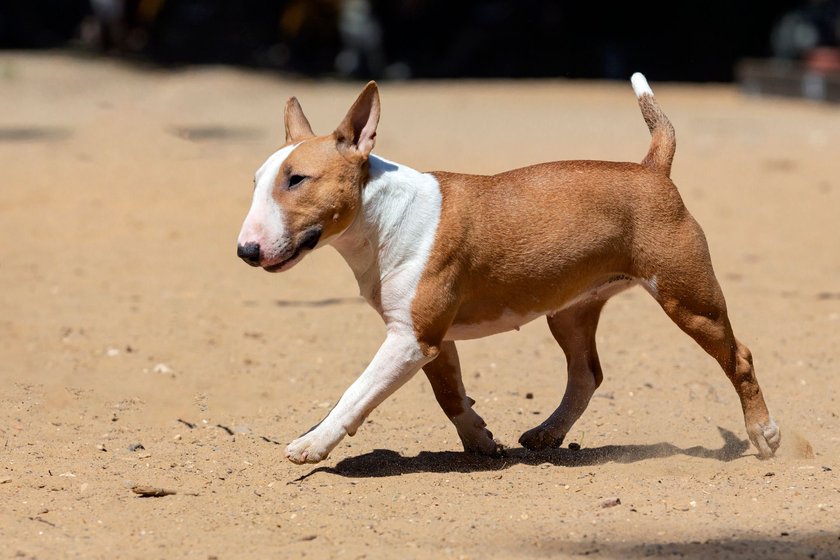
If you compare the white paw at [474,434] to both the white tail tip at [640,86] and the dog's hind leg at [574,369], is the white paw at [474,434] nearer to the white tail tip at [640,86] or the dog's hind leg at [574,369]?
the dog's hind leg at [574,369]

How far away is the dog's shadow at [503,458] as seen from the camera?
18.7ft

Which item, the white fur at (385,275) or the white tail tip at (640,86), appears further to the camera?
the white tail tip at (640,86)

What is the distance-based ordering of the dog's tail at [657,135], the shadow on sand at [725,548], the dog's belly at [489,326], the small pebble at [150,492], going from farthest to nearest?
the dog's tail at [657,135], the dog's belly at [489,326], the small pebble at [150,492], the shadow on sand at [725,548]

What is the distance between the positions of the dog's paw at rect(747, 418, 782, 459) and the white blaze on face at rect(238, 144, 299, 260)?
2396 mm

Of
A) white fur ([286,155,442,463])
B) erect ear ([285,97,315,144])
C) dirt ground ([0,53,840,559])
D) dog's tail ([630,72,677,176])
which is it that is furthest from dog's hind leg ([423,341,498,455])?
dog's tail ([630,72,677,176])

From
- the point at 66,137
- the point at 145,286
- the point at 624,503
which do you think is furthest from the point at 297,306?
the point at 66,137

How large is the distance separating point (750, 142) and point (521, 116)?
3600mm

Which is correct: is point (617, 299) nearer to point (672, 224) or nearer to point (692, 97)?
point (672, 224)

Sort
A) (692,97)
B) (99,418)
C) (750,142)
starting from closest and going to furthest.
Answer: (99,418) → (750,142) → (692,97)

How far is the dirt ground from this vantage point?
481 centimetres

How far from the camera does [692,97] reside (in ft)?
68.4

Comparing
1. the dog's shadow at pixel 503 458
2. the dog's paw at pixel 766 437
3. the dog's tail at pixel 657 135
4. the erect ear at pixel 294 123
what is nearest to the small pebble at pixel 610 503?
the dog's shadow at pixel 503 458

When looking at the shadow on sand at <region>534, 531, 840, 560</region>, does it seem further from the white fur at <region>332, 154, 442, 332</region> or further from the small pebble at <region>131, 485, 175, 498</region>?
the small pebble at <region>131, 485, 175, 498</region>

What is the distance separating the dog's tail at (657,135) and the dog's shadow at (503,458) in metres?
1.32
